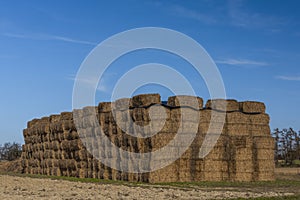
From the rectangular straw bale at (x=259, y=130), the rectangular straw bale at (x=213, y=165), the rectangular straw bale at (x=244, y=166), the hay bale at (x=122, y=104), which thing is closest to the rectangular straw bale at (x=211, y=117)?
the rectangular straw bale at (x=259, y=130)

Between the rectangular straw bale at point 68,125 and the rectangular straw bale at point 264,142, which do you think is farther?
the rectangular straw bale at point 68,125

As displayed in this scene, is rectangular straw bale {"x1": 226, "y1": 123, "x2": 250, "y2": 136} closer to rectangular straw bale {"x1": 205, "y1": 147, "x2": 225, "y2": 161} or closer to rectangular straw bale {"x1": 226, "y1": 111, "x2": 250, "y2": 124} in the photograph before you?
rectangular straw bale {"x1": 226, "y1": 111, "x2": 250, "y2": 124}

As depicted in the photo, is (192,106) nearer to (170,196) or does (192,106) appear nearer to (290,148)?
(170,196)

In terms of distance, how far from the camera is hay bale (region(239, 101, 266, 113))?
25.7 metres

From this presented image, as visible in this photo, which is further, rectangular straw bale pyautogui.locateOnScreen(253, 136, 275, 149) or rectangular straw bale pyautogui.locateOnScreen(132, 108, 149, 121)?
rectangular straw bale pyautogui.locateOnScreen(253, 136, 275, 149)

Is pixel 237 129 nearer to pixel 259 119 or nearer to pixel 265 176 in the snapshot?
pixel 259 119

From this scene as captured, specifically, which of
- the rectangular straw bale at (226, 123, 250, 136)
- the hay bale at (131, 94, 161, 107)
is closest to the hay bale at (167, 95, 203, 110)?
the hay bale at (131, 94, 161, 107)

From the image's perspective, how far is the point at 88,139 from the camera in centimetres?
2852

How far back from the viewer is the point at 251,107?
84.9 ft

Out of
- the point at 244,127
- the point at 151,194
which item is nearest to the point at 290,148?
the point at 244,127

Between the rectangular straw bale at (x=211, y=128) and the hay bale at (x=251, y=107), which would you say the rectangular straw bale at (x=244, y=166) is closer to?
the rectangular straw bale at (x=211, y=128)

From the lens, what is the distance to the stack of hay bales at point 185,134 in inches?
928

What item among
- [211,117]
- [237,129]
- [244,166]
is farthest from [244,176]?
[211,117]

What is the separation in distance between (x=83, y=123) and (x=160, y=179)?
25.3 ft
